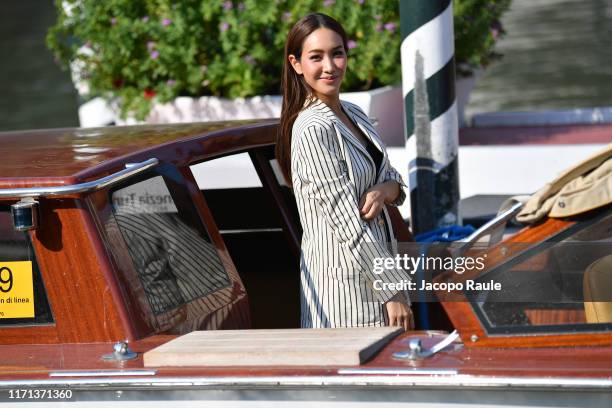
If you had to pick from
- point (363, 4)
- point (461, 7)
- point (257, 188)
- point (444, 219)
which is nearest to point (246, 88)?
point (363, 4)

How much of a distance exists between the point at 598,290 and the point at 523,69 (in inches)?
421

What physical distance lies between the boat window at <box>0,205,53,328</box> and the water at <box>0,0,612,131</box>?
6.96 metres

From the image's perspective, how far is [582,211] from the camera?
2791mm

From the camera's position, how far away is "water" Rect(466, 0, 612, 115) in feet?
36.8

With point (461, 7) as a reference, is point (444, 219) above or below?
below

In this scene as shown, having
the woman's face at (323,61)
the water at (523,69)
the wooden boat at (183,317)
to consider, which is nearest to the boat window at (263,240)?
the wooden boat at (183,317)

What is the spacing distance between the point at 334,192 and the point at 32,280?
2.82ft

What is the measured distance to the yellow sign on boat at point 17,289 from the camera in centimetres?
291

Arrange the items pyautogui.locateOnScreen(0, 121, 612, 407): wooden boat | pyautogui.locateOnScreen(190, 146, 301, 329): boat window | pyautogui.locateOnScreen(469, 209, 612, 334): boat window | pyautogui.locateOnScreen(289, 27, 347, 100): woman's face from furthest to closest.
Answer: pyautogui.locateOnScreen(190, 146, 301, 329): boat window, pyautogui.locateOnScreen(289, 27, 347, 100): woman's face, pyautogui.locateOnScreen(469, 209, 612, 334): boat window, pyautogui.locateOnScreen(0, 121, 612, 407): wooden boat

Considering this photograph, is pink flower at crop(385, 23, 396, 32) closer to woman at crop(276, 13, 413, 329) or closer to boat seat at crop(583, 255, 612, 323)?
woman at crop(276, 13, 413, 329)

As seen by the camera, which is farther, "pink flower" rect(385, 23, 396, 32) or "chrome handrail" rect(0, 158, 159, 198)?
"pink flower" rect(385, 23, 396, 32)

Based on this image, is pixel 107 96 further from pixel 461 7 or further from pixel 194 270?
pixel 194 270

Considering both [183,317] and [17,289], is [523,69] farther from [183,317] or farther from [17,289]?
[17,289]

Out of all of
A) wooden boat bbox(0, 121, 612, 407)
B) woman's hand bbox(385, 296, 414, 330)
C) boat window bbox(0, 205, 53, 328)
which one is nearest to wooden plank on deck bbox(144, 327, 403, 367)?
wooden boat bbox(0, 121, 612, 407)
